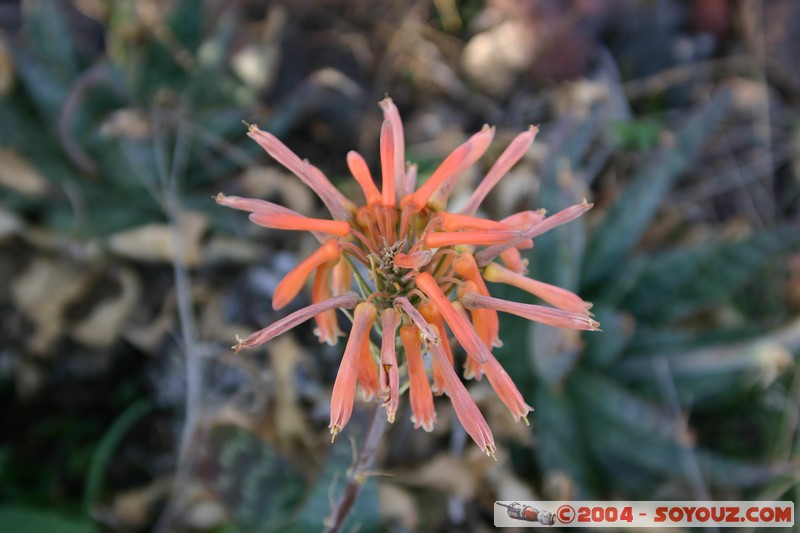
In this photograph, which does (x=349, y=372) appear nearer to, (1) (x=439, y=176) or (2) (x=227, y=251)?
(1) (x=439, y=176)

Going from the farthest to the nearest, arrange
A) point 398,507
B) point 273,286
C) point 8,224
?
point 273,286 < point 8,224 < point 398,507

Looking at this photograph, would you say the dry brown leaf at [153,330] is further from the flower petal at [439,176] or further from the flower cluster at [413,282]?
the flower petal at [439,176]

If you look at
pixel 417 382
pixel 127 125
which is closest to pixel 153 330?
pixel 127 125

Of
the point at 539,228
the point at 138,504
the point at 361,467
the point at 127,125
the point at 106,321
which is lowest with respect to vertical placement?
the point at 361,467

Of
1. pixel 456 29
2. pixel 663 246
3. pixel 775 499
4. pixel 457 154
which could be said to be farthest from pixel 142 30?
pixel 775 499

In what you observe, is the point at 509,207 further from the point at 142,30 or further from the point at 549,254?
the point at 142,30

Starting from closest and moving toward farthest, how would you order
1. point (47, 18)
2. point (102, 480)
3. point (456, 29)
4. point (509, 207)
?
1. point (102, 480)
2. point (47, 18)
3. point (509, 207)
4. point (456, 29)

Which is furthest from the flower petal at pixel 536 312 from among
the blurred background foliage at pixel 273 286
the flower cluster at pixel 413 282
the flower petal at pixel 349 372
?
the blurred background foliage at pixel 273 286
